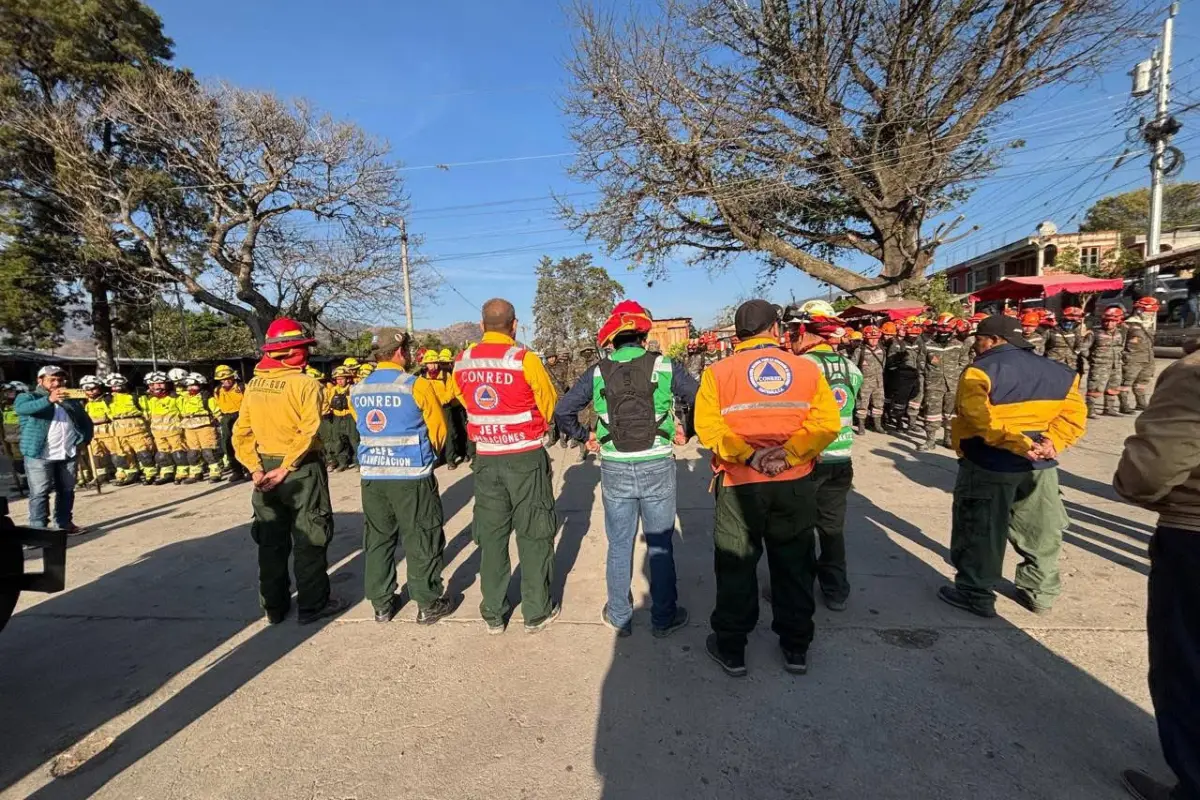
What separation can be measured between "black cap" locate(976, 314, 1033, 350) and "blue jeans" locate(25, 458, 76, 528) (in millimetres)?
8683

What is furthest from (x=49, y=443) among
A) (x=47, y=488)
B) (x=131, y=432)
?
(x=131, y=432)

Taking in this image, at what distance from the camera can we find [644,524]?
10.3ft

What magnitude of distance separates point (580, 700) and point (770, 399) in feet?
5.86

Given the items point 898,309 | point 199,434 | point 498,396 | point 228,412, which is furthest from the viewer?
point 898,309

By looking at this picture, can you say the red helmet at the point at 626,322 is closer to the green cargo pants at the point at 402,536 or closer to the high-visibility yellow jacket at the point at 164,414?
the green cargo pants at the point at 402,536

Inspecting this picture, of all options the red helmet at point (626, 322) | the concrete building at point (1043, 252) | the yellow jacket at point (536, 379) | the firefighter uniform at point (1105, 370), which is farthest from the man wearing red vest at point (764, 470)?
the concrete building at point (1043, 252)

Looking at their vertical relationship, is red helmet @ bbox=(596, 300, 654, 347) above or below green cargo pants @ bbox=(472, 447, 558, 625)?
above

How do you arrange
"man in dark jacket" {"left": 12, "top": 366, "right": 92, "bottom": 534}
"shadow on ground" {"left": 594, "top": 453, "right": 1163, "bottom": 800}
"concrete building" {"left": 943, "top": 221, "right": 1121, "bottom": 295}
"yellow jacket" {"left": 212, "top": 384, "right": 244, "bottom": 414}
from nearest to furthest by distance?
"shadow on ground" {"left": 594, "top": 453, "right": 1163, "bottom": 800} < "man in dark jacket" {"left": 12, "top": 366, "right": 92, "bottom": 534} < "yellow jacket" {"left": 212, "top": 384, "right": 244, "bottom": 414} < "concrete building" {"left": 943, "top": 221, "right": 1121, "bottom": 295}

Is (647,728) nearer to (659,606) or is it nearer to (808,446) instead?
(659,606)

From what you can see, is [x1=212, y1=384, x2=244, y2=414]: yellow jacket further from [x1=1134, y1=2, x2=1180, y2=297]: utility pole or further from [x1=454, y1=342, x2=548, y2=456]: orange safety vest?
[x1=1134, y1=2, x2=1180, y2=297]: utility pole

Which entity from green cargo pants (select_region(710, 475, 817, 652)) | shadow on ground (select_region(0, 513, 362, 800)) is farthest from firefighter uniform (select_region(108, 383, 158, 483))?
green cargo pants (select_region(710, 475, 817, 652))

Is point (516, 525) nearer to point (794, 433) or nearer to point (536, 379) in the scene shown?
point (536, 379)

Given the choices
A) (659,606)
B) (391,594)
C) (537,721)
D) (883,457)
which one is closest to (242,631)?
(391,594)

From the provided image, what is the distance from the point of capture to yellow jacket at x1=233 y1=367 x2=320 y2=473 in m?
3.37
